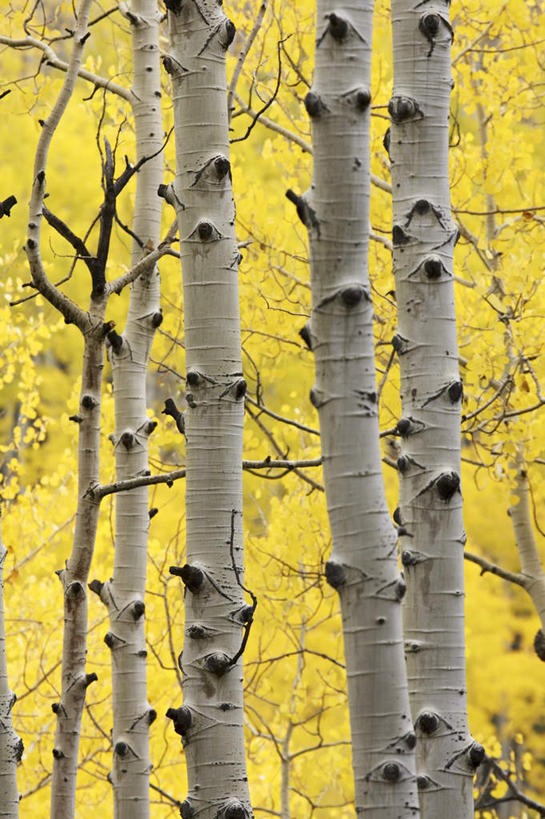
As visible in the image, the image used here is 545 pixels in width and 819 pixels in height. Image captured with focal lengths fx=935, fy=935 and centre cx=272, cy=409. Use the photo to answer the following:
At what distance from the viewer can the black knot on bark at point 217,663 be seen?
2.11 metres

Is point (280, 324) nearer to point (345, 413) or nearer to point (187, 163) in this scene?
point (187, 163)

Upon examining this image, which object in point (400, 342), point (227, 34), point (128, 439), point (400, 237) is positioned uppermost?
point (227, 34)

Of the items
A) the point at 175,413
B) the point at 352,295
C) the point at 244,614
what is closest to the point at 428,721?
the point at 244,614

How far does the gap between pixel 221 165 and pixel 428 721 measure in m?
1.41

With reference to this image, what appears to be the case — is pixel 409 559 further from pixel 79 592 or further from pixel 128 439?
pixel 128 439

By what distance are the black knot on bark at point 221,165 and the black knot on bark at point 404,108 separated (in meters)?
0.46

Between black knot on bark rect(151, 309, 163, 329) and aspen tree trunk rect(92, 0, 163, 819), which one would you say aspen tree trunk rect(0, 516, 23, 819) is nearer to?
aspen tree trunk rect(92, 0, 163, 819)

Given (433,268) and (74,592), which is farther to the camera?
(74,592)

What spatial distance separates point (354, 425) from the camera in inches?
70.0

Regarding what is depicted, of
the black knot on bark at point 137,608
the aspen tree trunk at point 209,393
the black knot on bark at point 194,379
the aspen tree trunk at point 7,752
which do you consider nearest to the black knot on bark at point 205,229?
the aspen tree trunk at point 209,393

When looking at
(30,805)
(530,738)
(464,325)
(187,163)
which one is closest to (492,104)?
(464,325)

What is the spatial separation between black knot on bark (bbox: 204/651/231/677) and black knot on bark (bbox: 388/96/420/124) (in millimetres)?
1397

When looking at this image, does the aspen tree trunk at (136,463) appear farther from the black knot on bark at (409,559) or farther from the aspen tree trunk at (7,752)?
the black knot on bark at (409,559)

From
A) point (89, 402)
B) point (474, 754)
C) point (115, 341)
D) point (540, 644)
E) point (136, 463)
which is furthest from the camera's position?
point (540, 644)
